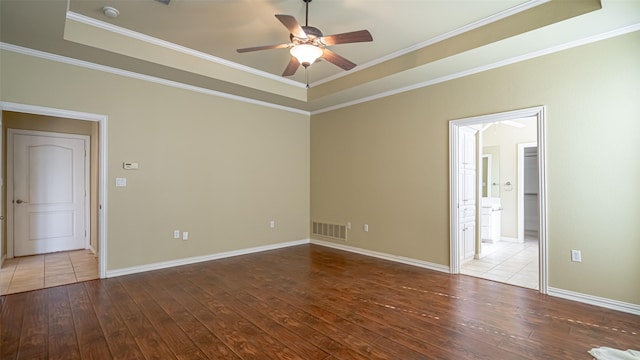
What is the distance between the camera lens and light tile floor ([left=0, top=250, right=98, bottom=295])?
392 cm

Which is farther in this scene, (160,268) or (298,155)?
(298,155)

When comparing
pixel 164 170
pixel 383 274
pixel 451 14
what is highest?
pixel 451 14

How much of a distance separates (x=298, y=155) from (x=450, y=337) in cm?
467

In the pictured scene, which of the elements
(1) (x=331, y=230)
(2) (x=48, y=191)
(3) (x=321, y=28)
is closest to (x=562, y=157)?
(3) (x=321, y=28)

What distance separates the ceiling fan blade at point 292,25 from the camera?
2500mm

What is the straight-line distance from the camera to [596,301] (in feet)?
10.9

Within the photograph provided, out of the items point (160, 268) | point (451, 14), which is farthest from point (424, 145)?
point (160, 268)

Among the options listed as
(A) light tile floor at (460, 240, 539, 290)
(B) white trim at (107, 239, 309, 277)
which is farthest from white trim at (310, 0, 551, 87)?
(B) white trim at (107, 239, 309, 277)

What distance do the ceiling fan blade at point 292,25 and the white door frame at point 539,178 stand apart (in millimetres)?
2737

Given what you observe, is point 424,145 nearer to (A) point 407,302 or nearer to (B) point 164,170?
(A) point 407,302

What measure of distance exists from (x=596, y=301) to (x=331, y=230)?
161 inches

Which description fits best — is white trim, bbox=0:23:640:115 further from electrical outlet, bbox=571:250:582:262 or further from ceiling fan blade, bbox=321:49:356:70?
electrical outlet, bbox=571:250:582:262

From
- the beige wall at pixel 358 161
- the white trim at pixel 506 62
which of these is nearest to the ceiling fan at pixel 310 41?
the white trim at pixel 506 62

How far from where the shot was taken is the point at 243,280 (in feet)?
13.6
